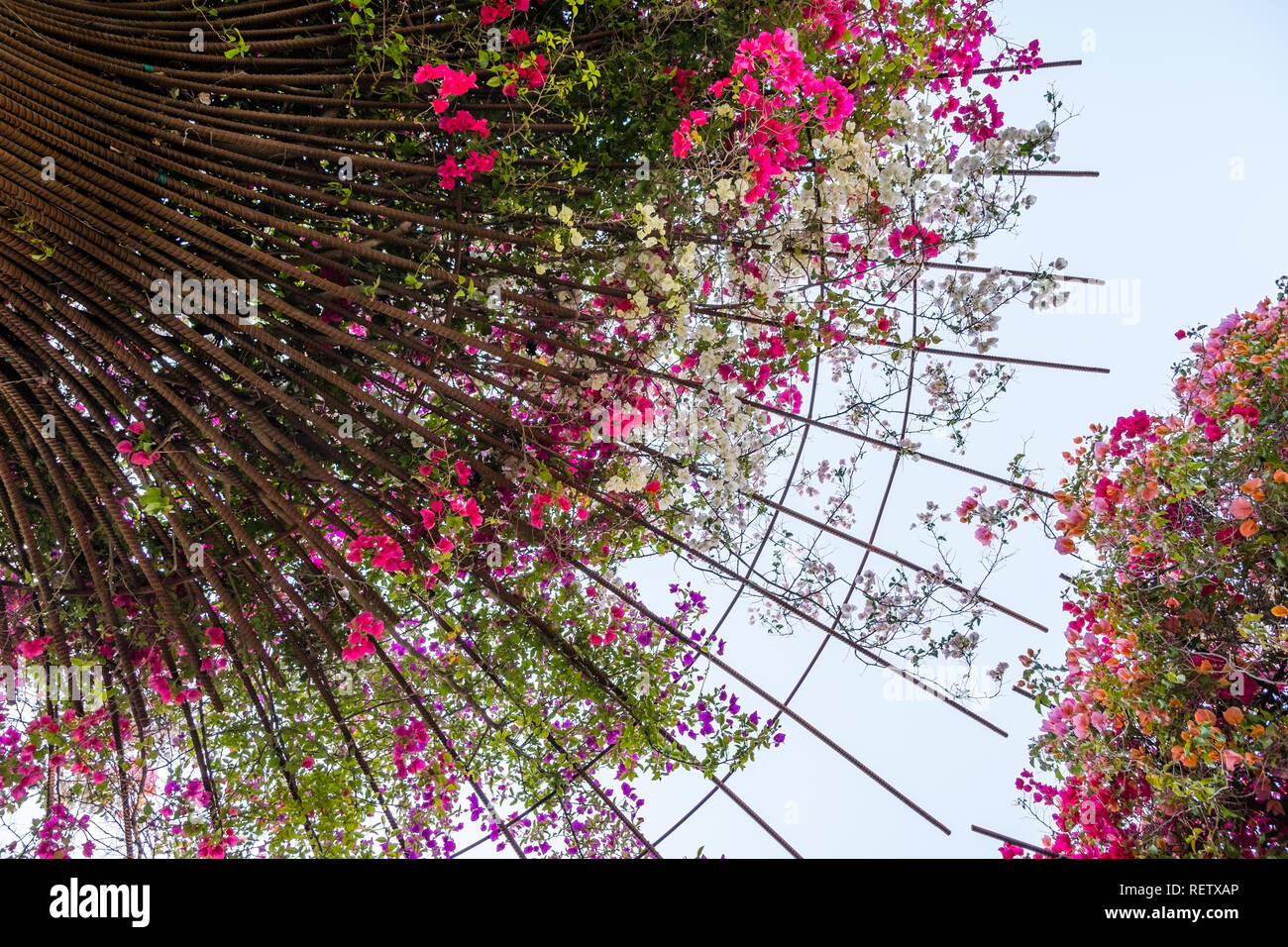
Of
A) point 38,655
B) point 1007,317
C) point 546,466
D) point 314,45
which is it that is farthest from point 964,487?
point 38,655

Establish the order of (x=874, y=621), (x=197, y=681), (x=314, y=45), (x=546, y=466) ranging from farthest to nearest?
(x=874, y=621)
(x=197, y=681)
(x=546, y=466)
(x=314, y=45)

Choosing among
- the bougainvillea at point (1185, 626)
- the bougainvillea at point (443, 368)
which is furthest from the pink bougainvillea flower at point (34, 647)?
the bougainvillea at point (1185, 626)

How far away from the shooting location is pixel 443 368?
301 cm

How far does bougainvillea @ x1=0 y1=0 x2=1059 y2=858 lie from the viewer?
237 centimetres

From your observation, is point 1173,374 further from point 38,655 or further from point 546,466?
point 38,655

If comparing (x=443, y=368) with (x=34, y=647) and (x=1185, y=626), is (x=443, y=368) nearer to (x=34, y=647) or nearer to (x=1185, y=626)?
(x=34, y=647)

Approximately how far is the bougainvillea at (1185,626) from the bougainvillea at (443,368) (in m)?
0.61

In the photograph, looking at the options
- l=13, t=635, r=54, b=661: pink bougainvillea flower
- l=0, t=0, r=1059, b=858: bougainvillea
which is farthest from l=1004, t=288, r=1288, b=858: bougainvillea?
l=13, t=635, r=54, b=661: pink bougainvillea flower

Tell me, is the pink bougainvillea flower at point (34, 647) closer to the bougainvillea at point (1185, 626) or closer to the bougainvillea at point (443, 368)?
the bougainvillea at point (443, 368)

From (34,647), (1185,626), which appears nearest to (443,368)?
(34,647)

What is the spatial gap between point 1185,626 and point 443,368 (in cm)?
250

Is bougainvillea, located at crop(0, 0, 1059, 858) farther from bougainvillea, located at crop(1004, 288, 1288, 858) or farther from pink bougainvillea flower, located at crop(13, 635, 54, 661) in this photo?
bougainvillea, located at crop(1004, 288, 1288, 858)
